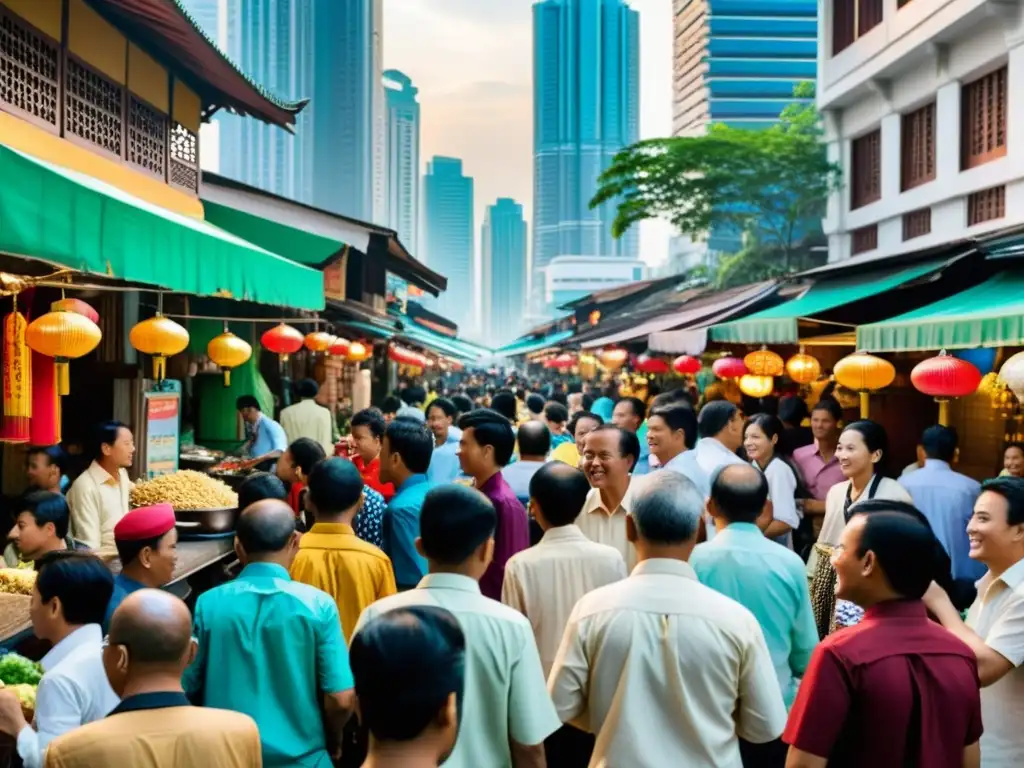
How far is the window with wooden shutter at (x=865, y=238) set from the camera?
20828 millimetres

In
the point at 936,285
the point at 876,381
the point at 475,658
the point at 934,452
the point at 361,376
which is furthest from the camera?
the point at 361,376

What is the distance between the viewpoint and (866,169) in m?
21.5

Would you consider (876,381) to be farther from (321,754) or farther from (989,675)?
(321,754)

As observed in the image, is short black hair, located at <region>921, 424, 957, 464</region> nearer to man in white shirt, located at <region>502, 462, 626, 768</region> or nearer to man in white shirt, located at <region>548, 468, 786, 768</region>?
man in white shirt, located at <region>502, 462, 626, 768</region>

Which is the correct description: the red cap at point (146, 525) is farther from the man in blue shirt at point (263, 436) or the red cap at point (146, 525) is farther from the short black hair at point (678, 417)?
the man in blue shirt at point (263, 436)

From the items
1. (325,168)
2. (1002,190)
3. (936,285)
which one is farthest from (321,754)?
(325,168)

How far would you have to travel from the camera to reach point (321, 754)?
348 centimetres

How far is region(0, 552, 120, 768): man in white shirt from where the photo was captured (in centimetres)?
313

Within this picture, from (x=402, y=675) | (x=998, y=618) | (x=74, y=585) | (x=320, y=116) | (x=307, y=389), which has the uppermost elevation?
(x=320, y=116)

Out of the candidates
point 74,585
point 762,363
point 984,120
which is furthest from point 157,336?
point 984,120

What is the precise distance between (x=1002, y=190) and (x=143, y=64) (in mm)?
12901

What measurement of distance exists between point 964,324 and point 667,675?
4941 millimetres

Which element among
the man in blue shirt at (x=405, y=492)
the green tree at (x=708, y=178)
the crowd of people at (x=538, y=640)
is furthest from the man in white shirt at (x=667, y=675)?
the green tree at (x=708, y=178)

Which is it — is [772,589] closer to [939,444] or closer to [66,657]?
[66,657]
